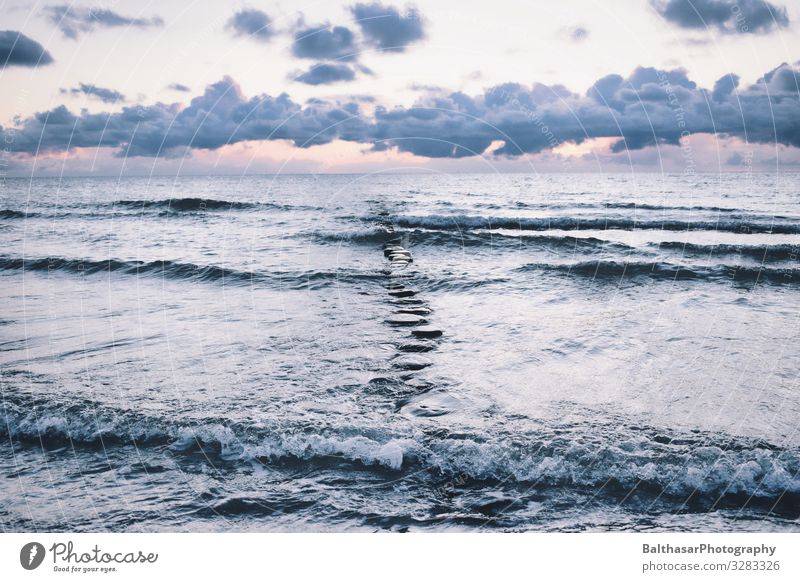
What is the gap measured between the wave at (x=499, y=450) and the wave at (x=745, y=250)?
18.4 m

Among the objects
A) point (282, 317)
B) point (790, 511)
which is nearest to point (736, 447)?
point (790, 511)

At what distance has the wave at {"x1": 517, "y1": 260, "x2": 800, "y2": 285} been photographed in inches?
688

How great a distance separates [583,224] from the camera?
31344 millimetres

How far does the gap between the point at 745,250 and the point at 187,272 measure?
23.4m

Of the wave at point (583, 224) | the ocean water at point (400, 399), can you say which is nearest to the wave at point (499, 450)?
the ocean water at point (400, 399)

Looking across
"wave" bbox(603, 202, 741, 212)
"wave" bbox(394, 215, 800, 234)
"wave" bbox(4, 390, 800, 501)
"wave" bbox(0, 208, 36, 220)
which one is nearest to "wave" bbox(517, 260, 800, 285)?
"wave" bbox(394, 215, 800, 234)

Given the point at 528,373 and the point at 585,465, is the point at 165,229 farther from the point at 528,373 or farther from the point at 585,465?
the point at 585,465

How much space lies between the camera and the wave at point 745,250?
2145 cm

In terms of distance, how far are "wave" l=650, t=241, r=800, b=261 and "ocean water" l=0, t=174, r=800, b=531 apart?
11.4ft
